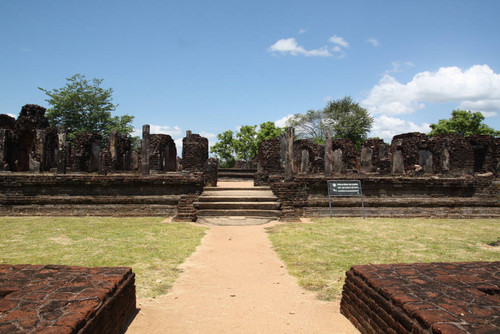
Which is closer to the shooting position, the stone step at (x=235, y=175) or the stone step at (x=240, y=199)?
the stone step at (x=240, y=199)

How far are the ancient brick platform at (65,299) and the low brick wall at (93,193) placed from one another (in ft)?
25.6

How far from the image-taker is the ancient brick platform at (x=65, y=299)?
7.48 ft

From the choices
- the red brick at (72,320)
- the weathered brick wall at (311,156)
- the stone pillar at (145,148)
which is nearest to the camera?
the red brick at (72,320)

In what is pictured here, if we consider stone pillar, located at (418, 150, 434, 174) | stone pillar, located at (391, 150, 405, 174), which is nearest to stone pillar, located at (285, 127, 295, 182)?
stone pillar, located at (391, 150, 405, 174)

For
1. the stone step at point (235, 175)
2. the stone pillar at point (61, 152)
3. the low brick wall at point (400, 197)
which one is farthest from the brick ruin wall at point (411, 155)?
the stone pillar at point (61, 152)

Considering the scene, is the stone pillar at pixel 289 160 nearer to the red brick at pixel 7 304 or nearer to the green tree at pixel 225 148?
the red brick at pixel 7 304

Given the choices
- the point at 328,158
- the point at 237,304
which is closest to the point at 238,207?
the point at 328,158

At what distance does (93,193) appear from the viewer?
11.6m

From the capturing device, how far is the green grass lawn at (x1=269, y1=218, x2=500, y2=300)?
201 inches

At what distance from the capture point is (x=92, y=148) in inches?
881

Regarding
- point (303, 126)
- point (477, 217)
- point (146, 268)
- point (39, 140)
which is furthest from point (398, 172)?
point (303, 126)

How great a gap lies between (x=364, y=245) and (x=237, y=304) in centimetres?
368

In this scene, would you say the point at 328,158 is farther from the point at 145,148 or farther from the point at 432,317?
the point at 432,317

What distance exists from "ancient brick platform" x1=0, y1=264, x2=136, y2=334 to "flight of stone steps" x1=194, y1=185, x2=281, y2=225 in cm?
630
